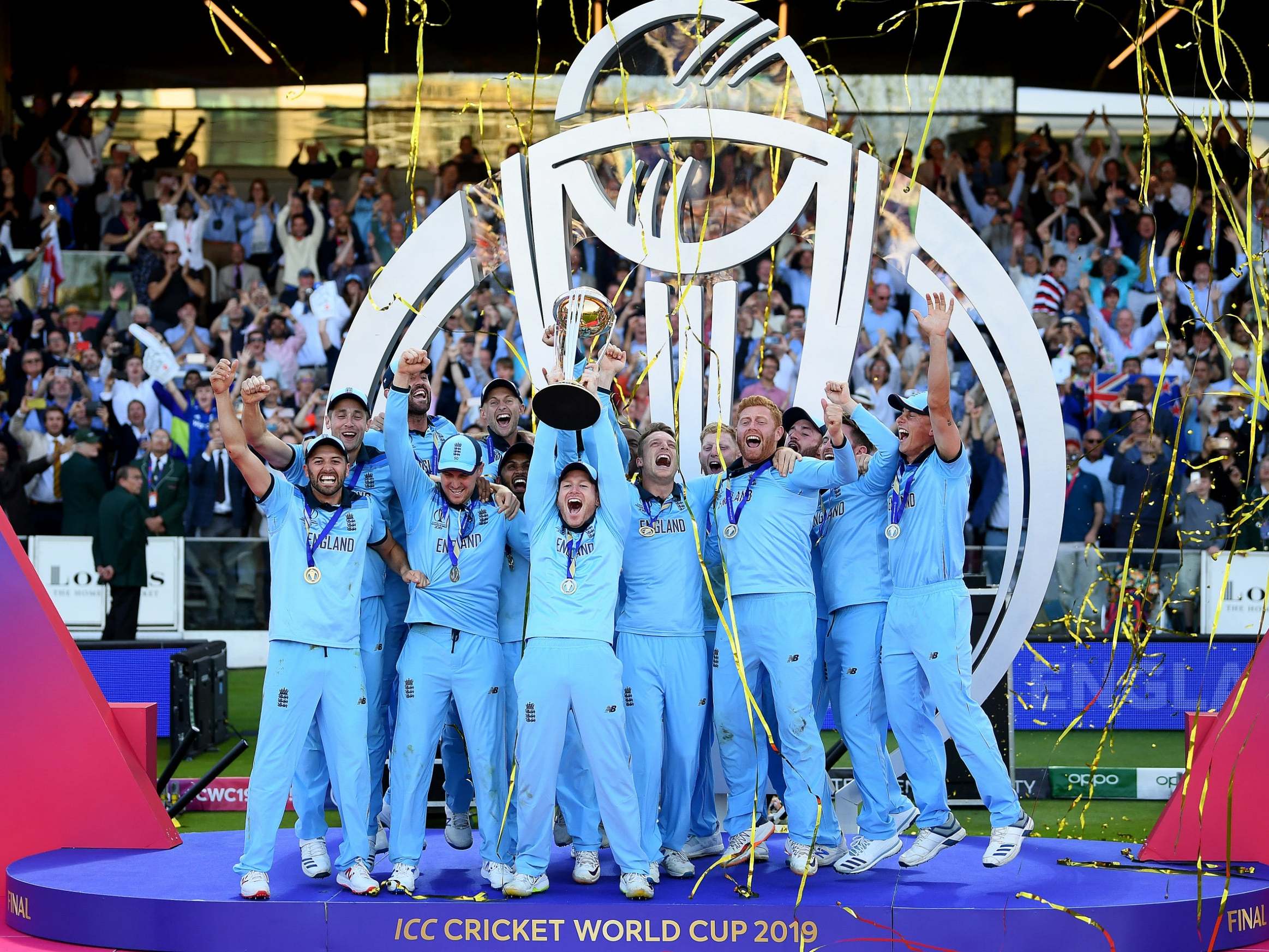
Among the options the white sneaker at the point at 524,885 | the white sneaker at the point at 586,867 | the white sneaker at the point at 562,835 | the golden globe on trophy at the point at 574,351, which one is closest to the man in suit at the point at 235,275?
the golden globe on trophy at the point at 574,351

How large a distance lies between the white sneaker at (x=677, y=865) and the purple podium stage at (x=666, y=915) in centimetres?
12

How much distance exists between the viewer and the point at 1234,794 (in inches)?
265

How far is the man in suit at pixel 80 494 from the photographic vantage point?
12258mm

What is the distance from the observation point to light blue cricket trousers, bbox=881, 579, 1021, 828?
21.0ft

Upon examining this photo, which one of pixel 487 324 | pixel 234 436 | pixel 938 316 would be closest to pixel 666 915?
pixel 234 436

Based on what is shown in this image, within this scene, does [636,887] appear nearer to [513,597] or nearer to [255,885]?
[513,597]

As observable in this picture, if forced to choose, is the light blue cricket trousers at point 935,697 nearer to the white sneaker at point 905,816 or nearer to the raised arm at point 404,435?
the white sneaker at point 905,816

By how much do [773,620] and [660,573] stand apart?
1.79 feet

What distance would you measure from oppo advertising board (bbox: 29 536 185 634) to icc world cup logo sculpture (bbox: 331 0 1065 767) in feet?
15.1

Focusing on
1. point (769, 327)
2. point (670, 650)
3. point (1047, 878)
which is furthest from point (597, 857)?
point (769, 327)

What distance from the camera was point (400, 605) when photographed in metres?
6.90

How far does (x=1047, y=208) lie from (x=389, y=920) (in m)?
11.4

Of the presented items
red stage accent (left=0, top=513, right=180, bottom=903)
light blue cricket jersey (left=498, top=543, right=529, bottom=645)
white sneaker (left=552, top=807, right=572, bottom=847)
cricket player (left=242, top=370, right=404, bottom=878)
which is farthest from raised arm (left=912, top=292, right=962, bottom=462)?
red stage accent (left=0, top=513, right=180, bottom=903)

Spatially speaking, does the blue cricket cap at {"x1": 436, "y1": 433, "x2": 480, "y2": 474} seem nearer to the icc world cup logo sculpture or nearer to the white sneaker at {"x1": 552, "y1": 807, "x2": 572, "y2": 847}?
A: the icc world cup logo sculpture
